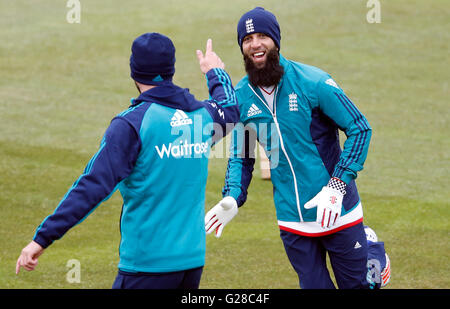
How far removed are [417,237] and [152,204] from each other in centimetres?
645

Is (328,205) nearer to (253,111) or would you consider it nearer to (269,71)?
(253,111)

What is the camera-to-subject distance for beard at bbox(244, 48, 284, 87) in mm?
6246

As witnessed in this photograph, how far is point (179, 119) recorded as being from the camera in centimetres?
509

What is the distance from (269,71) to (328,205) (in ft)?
3.78

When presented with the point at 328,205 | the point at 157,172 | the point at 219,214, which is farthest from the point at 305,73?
the point at 157,172

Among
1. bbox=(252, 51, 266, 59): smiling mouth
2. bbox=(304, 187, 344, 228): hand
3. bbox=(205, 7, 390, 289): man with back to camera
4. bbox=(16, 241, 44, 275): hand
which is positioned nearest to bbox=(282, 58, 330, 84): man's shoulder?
bbox=(205, 7, 390, 289): man with back to camera

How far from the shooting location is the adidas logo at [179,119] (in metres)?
5.06

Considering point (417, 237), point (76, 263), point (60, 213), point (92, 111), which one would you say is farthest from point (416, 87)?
point (60, 213)

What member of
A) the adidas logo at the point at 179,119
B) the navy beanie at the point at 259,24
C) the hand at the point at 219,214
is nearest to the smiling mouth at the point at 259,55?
the navy beanie at the point at 259,24

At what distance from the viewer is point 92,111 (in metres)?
17.4

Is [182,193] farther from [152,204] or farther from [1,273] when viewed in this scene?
[1,273]

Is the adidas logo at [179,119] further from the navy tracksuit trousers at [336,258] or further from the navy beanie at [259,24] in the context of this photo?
the navy tracksuit trousers at [336,258]

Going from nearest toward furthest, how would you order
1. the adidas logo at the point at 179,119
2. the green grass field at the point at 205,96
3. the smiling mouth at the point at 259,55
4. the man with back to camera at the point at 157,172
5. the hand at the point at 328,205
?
the man with back to camera at the point at 157,172 < the adidas logo at the point at 179,119 < the hand at the point at 328,205 < the smiling mouth at the point at 259,55 < the green grass field at the point at 205,96

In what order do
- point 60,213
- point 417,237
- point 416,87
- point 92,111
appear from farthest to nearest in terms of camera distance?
point 416,87
point 92,111
point 417,237
point 60,213
